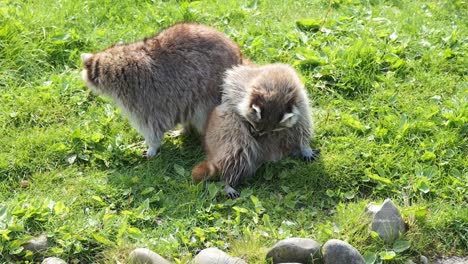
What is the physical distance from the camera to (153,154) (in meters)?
5.64

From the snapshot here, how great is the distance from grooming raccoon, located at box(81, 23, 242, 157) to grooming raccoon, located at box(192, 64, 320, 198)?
0.60 feet

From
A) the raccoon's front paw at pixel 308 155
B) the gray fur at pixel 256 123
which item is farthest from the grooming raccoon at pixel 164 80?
the raccoon's front paw at pixel 308 155

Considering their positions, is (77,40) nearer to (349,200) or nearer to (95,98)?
(95,98)

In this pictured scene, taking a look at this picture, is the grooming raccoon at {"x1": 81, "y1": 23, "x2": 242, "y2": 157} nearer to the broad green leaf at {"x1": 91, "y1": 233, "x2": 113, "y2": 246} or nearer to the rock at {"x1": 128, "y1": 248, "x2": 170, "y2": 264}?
the broad green leaf at {"x1": 91, "y1": 233, "x2": 113, "y2": 246}

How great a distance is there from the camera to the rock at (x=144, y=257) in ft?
14.5

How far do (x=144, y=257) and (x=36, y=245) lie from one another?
2.45ft

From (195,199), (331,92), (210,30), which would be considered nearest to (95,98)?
(210,30)

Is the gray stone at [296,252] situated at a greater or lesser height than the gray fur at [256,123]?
lesser

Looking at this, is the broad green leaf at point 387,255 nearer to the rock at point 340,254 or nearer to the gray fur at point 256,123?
the rock at point 340,254

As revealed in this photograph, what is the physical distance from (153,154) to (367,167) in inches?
63.6

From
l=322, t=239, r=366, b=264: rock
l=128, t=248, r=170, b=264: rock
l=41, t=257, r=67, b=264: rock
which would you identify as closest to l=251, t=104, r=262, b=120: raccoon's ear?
l=322, t=239, r=366, b=264: rock

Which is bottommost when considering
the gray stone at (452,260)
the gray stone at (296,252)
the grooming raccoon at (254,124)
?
the gray stone at (452,260)

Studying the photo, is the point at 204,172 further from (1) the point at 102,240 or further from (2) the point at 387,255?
(2) the point at 387,255

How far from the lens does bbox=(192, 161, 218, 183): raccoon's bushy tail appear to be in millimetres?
5234
